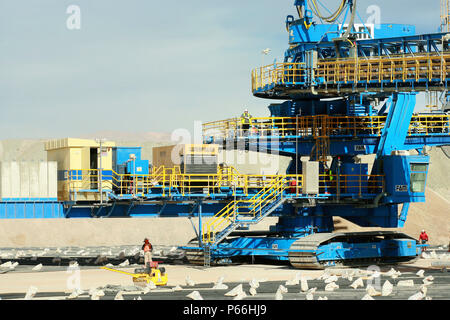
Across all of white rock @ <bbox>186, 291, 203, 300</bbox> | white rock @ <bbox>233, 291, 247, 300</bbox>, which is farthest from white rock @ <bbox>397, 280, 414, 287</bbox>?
white rock @ <bbox>186, 291, 203, 300</bbox>

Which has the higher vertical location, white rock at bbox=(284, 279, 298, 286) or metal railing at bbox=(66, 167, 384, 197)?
metal railing at bbox=(66, 167, 384, 197)

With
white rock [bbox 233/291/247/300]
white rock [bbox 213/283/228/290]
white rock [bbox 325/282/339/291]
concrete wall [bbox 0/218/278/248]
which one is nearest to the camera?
white rock [bbox 233/291/247/300]

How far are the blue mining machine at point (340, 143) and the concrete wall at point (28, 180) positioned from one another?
6.97 metres

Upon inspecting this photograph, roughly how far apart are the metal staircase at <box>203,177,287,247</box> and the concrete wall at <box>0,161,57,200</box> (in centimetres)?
678

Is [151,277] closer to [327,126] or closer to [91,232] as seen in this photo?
[327,126]

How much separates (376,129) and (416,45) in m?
4.29

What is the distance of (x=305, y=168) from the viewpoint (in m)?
35.3

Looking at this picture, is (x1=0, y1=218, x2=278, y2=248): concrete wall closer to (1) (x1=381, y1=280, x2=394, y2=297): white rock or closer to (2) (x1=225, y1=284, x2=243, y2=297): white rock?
(2) (x1=225, y1=284, x2=243, y2=297): white rock

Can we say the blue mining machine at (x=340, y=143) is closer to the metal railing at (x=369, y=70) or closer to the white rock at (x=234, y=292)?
the metal railing at (x=369, y=70)

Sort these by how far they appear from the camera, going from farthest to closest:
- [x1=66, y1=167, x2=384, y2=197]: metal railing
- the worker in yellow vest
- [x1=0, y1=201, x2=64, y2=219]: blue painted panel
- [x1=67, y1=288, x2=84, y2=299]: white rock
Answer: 1. the worker in yellow vest
2. [x1=66, y1=167, x2=384, y2=197]: metal railing
3. [x1=0, y1=201, x2=64, y2=219]: blue painted panel
4. [x1=67, y1=288, x2=84, y2=299]: white rock

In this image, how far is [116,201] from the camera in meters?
34.5

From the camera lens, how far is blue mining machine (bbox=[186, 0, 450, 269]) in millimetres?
35125

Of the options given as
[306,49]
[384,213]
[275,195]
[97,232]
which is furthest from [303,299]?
[97,232]

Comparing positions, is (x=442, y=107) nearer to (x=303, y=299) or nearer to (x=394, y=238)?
(x=394, y=238)
